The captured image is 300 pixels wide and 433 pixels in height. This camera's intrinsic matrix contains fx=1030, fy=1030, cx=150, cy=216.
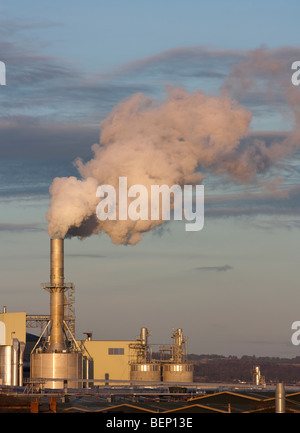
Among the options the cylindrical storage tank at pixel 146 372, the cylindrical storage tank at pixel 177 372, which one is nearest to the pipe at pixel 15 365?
the cylindrical storage tank at pixel 146 372

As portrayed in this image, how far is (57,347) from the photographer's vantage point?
3573 inches

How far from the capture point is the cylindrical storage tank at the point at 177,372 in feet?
313

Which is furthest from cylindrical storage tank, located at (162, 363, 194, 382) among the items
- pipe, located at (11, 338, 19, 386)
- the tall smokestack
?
pipe, located at (11, 338, 19, 386)

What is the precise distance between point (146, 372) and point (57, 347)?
30.1 ft

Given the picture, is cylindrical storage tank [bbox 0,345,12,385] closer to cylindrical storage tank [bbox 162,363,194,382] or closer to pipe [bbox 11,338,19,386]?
pipe [bbox 11,338,19,386]

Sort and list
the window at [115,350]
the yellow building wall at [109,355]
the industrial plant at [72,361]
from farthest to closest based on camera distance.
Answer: the window at [115,350] < the yellow building wall at [109,355] < the industrial plant at [72,361]

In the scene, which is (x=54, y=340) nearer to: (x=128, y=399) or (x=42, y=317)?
(x=42, y=317)

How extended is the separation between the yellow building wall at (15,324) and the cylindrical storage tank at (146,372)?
34.8 feet

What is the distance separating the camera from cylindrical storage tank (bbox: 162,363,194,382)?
95375 millimetres

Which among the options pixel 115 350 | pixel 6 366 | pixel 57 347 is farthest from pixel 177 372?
pixel 6 366

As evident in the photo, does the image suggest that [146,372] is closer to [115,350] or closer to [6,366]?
[115,350]

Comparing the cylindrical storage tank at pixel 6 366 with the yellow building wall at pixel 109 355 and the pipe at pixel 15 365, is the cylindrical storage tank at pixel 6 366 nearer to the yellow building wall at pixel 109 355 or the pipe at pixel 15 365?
the pipe at pixel 15 365

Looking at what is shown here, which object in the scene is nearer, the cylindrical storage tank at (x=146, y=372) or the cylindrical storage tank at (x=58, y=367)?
the cylindrical storage tank at (x=58, y=367)
